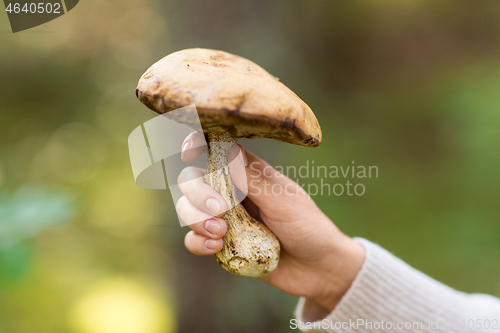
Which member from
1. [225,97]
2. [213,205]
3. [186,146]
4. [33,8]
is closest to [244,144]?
[186,146]

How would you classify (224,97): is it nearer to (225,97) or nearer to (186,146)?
(225,97)

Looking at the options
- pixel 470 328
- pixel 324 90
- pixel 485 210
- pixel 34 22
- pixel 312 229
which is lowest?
pixel 485 210

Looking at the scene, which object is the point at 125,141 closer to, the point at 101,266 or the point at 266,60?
the point at 101,266

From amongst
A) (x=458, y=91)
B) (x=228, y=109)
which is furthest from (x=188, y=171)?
(x=458, y=91)

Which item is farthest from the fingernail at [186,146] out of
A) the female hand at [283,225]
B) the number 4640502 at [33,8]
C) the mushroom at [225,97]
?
the number 4640502 at [33,8]

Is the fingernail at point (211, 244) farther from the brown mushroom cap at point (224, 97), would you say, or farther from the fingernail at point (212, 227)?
the brown mushroom cap at point (224, 97)

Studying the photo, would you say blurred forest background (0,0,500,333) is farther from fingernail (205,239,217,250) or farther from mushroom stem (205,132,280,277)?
fingernail (205,239,217,250)

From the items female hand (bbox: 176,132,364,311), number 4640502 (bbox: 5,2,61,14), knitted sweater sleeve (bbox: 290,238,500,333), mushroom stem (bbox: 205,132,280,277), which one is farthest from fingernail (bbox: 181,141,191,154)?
number 4640502 (bbox: 5,2,61,14)
